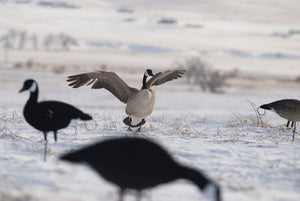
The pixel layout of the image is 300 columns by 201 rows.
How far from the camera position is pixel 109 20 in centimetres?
14300

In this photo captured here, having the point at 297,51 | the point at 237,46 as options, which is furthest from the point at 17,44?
the point at 297,51

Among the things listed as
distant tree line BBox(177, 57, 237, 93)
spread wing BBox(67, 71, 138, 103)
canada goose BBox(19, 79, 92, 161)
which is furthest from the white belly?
distant tree line BBox(177, 57, 237, 93)

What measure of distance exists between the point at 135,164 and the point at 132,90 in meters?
5.52

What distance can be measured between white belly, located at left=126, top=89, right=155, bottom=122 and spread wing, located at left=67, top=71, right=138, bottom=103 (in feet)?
1.76

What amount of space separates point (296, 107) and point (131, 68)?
68.2 m

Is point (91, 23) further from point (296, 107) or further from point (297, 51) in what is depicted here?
point (296, 107)

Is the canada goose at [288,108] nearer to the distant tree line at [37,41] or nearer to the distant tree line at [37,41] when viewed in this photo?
the distant tree line at [37,41]

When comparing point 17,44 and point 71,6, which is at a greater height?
point 71,6

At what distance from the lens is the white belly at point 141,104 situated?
8891 millimetres

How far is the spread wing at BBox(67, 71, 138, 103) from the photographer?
9461 millimetres

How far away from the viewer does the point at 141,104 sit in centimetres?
890

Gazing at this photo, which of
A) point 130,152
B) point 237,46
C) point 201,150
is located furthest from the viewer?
point 237,46

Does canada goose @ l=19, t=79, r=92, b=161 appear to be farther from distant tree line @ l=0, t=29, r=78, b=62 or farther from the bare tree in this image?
distant tree line @ l=0, t=29, r=78, b=62

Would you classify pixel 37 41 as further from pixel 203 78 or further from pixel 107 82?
pixel 107 82
